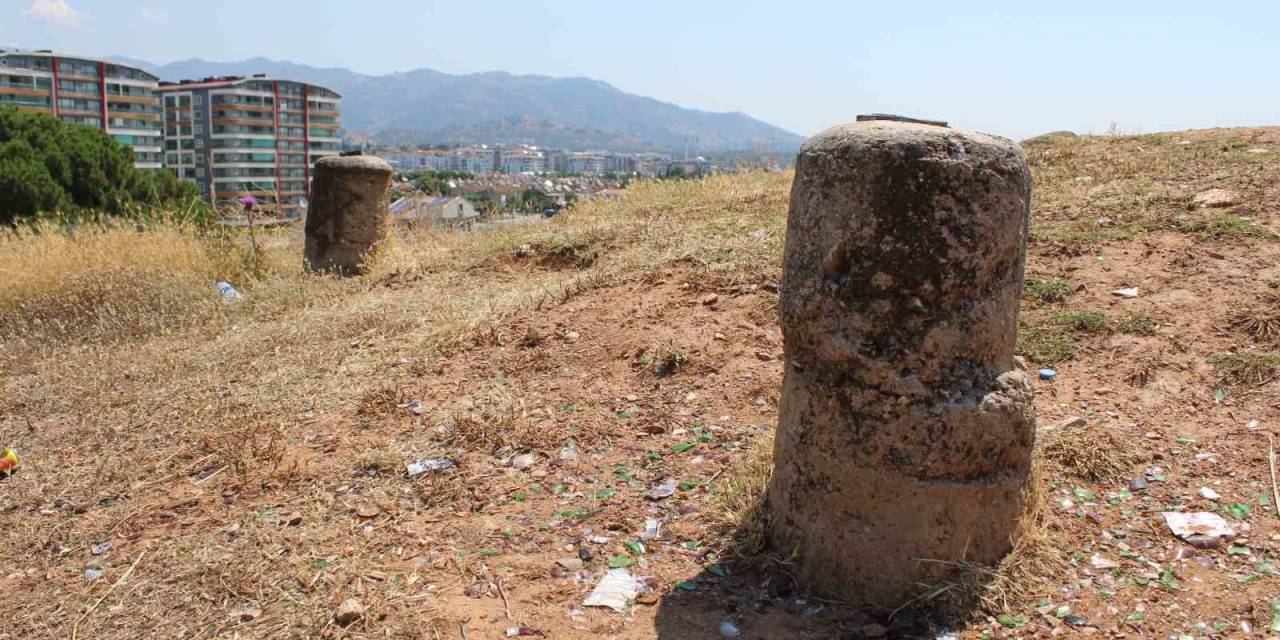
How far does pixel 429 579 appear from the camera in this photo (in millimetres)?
3354

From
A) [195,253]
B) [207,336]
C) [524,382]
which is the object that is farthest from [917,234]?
[195,253]

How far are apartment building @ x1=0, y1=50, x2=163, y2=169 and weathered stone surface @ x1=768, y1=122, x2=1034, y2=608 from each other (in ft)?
160

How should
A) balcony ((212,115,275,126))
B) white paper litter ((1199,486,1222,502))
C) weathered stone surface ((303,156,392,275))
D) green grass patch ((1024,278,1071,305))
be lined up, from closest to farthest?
white paper litter ((1199,486,1222,502)) → green grass patch ((1024,278,1071,305)) → weathered stone surface ((303,156,392,275)) → balcony ((212,115,275,126))

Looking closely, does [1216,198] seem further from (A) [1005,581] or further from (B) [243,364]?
(B) [243,364]

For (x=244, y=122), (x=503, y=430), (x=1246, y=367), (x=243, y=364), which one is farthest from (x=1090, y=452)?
(x=244, y=122)

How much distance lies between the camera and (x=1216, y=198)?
6320mm

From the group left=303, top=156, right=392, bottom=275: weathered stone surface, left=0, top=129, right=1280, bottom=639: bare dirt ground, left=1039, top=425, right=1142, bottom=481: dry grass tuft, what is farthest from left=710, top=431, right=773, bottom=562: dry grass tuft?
left=303, top=156, right=392, bottom=275: weathered stone surface

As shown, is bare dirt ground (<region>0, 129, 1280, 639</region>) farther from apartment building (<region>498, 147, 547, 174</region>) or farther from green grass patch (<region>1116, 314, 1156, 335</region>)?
apartment building (<region>498, 147, 547, 174</region>)

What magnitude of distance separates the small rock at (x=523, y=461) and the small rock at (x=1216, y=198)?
489cm

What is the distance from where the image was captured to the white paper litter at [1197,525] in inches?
127

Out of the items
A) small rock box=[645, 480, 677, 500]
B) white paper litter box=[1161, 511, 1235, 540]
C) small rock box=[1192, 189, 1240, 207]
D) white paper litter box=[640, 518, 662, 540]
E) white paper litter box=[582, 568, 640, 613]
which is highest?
small rock box=[1192, 189, 1240, 207]

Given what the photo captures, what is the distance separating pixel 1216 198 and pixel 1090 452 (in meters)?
3.62

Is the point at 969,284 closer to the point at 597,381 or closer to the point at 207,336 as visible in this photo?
the point at 597,381

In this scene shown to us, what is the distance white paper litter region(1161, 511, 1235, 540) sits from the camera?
10.5 feet
